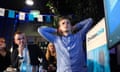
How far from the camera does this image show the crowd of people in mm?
2428

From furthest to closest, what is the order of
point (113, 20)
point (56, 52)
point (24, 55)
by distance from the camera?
point (24, 55)
point (56, 52)
point (113, 20)

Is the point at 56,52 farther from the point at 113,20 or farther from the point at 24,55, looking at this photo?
the point at 113,20

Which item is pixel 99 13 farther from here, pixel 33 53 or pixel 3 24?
pixel 3 24

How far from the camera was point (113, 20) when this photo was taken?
135 centimetres

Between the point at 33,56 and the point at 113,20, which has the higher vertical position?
the point at 113,20

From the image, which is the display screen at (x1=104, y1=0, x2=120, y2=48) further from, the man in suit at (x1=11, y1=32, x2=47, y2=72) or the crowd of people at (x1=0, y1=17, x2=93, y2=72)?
the man in suit at (x1=11, y1=32, x2=47, y2=72)

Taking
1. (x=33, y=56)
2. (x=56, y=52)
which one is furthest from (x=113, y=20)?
(x=33, y=56)

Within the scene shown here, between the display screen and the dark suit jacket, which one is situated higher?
the display screen

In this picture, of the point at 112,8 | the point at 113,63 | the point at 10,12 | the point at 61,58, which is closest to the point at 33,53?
the point at 61,58

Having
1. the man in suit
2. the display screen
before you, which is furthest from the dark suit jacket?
the display screen

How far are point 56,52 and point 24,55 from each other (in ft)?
1.54

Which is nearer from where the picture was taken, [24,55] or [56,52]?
[56,52]

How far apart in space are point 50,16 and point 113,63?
4813mm

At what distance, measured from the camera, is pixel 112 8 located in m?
1.37
